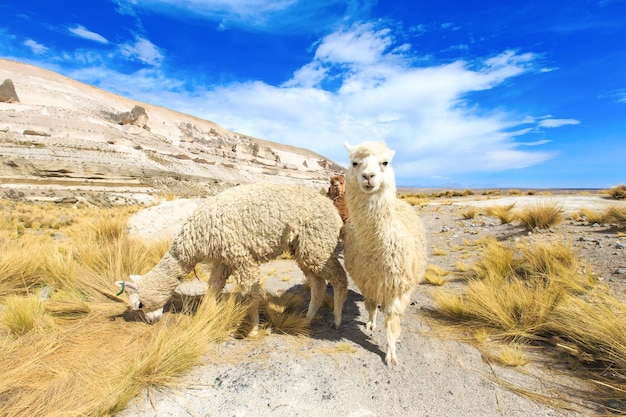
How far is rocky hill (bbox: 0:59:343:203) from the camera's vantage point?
53.6ft

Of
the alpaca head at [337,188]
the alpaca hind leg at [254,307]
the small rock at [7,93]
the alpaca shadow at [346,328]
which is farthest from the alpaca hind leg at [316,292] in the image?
the small rock at [7,93]

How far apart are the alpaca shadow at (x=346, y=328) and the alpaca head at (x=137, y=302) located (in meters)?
1.82

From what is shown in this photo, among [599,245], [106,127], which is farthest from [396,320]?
[106,127]

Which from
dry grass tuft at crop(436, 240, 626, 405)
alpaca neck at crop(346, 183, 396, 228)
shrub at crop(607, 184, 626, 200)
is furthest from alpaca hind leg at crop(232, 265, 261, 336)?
shrub at crop(607, 184, 626, 200)

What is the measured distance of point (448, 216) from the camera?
377 inches

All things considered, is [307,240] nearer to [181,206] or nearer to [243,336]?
Answer: [243,336]

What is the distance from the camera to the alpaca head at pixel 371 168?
2.47 meters

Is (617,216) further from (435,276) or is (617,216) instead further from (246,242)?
(246,242)

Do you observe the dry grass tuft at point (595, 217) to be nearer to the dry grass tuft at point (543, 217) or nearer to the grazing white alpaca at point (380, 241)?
the dry grass tuft at point (543, 217)

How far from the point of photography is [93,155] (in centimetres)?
1941

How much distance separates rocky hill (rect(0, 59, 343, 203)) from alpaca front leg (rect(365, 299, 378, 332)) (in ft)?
59.6

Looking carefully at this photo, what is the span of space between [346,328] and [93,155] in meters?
23.0

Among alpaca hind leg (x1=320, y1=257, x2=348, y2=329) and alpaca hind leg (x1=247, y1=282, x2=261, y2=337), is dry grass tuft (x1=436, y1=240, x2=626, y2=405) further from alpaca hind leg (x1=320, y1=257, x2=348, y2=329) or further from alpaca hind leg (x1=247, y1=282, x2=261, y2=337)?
alpaca hind leg (x1=247, y1=282, x2=261, y2=337)

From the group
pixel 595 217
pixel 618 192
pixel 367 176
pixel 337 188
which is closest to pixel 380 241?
pixel 367 176
